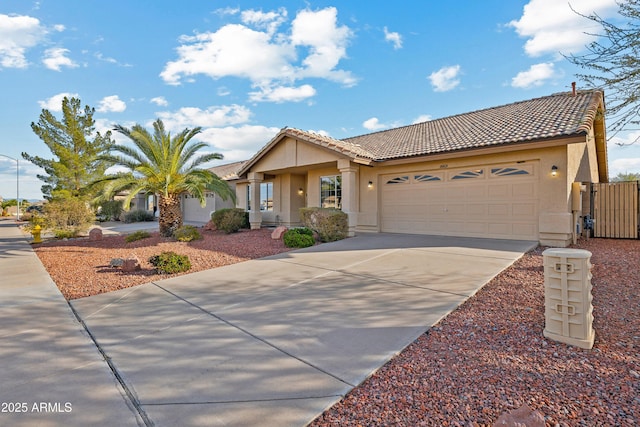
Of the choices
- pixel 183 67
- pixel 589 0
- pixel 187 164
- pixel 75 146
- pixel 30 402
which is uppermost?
pixel 183 67

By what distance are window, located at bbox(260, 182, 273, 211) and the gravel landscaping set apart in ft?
49.3

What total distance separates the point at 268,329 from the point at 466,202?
32.0 ft

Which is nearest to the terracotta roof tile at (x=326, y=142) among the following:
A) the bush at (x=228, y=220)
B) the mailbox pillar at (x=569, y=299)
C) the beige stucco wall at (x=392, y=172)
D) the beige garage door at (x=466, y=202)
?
the beige stucco wall at (x=392, y=172)

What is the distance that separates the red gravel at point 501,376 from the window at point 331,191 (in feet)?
36.8

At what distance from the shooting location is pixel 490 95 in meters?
16.0

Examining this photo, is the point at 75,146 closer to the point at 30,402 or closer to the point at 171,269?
the point at 171,269

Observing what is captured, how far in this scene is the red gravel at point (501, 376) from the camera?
2469 millimetres

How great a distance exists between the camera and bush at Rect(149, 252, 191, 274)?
7590mm

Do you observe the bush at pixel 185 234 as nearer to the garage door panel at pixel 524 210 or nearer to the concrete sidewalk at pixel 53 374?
the concrete sidewalk at pixel 53 374

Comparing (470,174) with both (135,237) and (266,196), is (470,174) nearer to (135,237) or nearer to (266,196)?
(266,196)

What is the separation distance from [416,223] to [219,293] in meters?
9.16

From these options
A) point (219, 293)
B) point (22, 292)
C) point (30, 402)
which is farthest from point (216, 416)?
point (22, 292)

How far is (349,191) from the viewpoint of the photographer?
13156mm

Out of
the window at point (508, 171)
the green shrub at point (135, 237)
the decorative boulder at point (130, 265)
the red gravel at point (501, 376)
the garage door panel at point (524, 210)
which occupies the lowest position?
the red gravel at point (501, 376)
